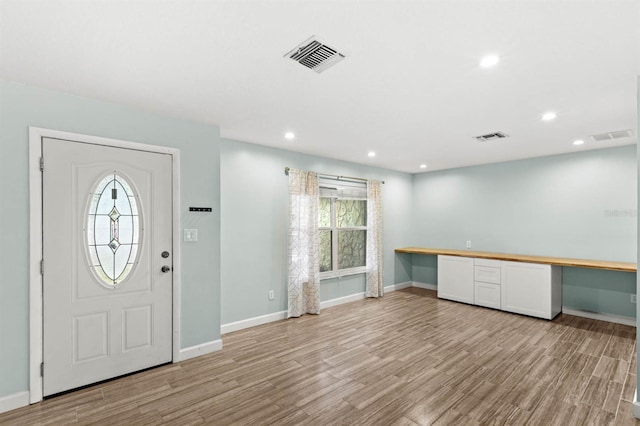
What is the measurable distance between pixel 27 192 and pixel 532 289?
6101 millimetres

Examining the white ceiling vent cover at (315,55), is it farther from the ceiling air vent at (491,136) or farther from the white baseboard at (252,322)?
the white baseboard at (252,322)

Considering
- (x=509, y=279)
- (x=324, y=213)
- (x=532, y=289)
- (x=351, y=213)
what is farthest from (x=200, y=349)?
(x=532, y=289)

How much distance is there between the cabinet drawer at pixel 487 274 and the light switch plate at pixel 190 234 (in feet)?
14.8

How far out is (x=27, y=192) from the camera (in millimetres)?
2574

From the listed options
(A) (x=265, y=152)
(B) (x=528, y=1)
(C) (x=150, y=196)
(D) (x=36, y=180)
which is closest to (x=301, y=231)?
(A) (x=265, y=152)

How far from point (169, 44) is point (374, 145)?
123 inches

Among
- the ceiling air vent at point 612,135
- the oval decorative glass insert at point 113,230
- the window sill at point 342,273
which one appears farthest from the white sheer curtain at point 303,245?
the ceiling air vent at point 612,135

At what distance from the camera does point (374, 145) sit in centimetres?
457

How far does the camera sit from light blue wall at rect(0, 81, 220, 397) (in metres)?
2.49

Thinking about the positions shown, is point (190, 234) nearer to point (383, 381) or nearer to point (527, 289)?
point (383, 381)

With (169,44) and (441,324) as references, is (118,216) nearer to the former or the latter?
(169,44)

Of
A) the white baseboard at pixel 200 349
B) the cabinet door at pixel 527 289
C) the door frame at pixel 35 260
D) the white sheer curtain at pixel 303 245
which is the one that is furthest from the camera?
the white sheer curtain at pixel 303 245

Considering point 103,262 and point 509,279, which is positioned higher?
point 103,262

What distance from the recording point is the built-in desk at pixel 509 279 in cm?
464
